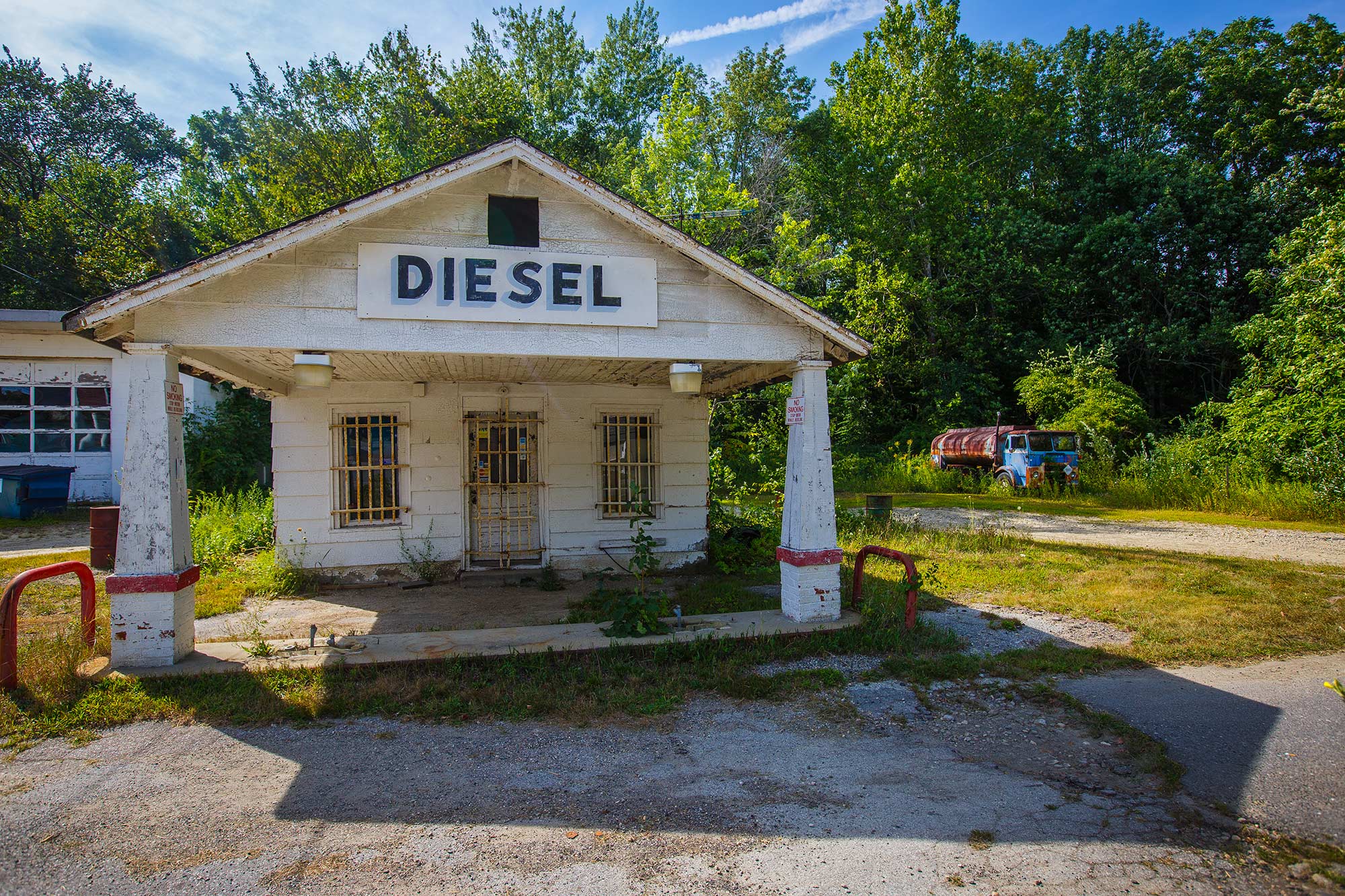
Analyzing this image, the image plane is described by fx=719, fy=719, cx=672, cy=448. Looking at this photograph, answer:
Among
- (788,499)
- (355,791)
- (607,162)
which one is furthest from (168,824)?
(607,162)

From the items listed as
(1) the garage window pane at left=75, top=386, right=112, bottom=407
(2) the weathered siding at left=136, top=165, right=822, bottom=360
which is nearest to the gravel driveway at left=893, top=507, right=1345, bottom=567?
(2) the weathered siding at left=136, top=165, right=822, bottom=360

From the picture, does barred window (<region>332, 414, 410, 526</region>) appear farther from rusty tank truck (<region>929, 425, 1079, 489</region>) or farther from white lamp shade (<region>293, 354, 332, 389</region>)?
rusty tank truck (<region>929, 425, 1079, 489</region>)

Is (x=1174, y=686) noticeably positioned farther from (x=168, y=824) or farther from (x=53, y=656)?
(x=53, y=656)

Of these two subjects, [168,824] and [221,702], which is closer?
[168,824]

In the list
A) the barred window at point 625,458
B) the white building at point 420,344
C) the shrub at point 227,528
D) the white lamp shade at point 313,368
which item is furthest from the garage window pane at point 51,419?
the white lamp shade at point 313,368

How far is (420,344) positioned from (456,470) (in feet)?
12.2

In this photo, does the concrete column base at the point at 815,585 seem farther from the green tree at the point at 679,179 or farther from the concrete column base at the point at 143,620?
the green tree at the point at 679,179

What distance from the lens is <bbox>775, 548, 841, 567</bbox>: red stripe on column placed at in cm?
696

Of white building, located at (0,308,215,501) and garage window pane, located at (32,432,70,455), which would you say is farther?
garage window pane, located at (32,432,70,455)

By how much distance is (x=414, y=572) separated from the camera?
9555 millimetres

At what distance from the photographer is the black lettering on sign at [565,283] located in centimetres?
653

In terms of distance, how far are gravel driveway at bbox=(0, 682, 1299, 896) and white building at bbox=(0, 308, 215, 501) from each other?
1486 cm

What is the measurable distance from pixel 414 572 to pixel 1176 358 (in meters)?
27.3

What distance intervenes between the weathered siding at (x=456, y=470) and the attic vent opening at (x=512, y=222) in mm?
3562
